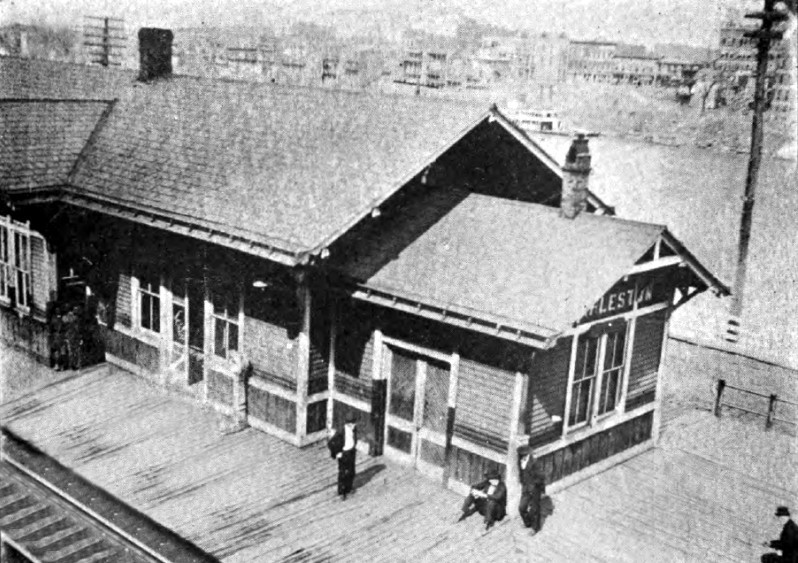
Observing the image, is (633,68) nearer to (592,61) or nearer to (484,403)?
(592,61)

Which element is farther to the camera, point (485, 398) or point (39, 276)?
point (39, 276)

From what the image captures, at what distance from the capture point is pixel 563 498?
1252 cm

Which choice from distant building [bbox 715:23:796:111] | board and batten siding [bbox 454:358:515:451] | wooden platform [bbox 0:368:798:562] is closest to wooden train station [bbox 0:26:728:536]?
board and batten siding [bbox 454:358:515:451]

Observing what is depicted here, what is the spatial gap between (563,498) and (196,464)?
594 cm

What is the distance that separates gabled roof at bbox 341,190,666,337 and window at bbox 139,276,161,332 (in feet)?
16.2

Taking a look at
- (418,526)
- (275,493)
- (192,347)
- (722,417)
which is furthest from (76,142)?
(722,417)

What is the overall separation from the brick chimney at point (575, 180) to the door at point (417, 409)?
3.24m

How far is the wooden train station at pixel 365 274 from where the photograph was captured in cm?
1205

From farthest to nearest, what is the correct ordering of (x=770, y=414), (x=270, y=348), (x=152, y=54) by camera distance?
(x=152, y=54) → (x=770, y=414) → (x=270, y=348)

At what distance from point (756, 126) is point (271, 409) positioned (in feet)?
50.3

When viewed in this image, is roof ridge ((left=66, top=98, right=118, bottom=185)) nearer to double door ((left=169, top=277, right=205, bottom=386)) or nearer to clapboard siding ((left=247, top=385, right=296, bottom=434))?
double door ((left=169, top=277, right=205, bottom=386))

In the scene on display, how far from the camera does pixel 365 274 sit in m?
12.9

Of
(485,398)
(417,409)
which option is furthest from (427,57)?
(485,398)

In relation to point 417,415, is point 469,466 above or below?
below
